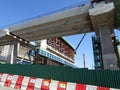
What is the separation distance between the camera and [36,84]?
12.8 meters

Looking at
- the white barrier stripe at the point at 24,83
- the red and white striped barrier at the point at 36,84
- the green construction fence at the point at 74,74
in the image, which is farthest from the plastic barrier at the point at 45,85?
the green construction fence at the point at 74,74

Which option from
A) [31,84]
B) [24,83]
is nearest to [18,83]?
[24,83]

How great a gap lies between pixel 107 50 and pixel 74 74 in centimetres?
589

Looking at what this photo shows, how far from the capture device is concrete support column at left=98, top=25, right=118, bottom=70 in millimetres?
17448

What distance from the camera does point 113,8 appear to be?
17.4 metres

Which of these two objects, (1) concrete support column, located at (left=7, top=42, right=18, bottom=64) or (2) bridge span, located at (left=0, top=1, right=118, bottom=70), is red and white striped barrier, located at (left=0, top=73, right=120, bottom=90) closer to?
(2) bridge span, located at (left=0, top=1, right=118, bottom=70)

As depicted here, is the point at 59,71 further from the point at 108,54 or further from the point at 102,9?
the point at 102,9

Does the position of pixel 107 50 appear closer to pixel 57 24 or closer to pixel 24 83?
pixel 57 24

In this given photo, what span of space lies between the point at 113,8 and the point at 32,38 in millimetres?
16484

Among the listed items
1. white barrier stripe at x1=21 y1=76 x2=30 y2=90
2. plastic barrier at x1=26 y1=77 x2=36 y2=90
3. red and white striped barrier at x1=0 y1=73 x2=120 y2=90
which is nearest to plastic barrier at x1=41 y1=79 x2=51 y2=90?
red and white striped barrier at x1=0 y1=73 x2=120 y2=90

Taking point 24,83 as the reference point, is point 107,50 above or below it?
above

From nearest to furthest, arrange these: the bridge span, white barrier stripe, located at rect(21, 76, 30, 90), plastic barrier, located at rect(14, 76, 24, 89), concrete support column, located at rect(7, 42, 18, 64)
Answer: white barrier stripe, located at rect(21, 76, 30, 90)
plastic barrier, located at rect(14, 76, 24, 89)
the bridge span
concrete support column, located at rect(7, 42, 18, 64)

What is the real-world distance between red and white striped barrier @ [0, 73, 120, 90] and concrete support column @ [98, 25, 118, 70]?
7.21 m

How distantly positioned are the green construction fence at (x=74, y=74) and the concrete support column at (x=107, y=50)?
14.0ft
